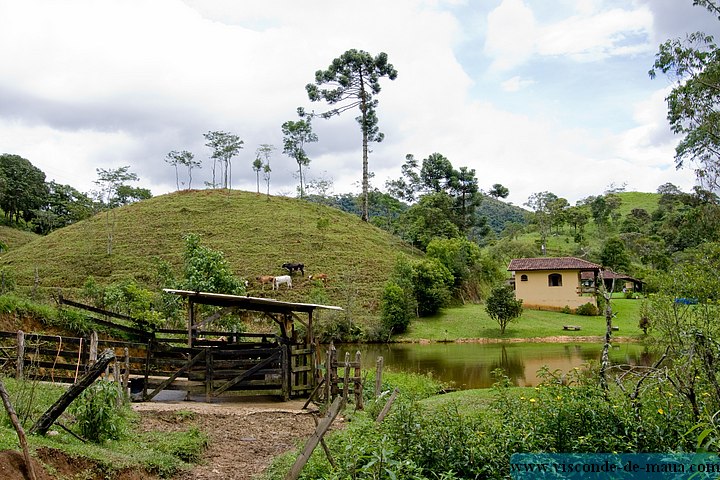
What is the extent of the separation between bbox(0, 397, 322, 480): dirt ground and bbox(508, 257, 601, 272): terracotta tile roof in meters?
34.8

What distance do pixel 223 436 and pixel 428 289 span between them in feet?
104

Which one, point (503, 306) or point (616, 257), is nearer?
point (503, 306)

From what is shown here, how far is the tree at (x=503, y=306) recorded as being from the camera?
35.7 meters

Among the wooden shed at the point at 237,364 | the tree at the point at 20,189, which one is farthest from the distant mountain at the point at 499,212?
the wooden shed at the point at 237,364

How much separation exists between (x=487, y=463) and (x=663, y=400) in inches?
87.6

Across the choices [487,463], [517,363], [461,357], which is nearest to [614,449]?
[487,463]

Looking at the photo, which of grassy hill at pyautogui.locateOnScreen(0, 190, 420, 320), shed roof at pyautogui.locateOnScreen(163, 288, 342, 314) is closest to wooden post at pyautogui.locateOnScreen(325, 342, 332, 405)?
shed roof at pyautogui.locateOnScreen(163, 288, 342, 314)

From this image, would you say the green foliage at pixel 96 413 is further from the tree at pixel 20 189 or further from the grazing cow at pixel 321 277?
the tree at pixel 20 189

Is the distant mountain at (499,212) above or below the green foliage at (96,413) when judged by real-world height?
above

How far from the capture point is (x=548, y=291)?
4475 cm

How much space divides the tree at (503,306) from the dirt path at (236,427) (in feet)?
81.1

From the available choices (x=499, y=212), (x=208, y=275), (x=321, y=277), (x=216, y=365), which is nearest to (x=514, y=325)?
(x=321, y=277)

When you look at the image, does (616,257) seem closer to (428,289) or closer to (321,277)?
(428,289)

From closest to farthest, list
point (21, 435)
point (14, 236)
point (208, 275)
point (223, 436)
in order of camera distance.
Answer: point (21, 435) → point (223, 436) → point (208, 275) → point (14, 236)
